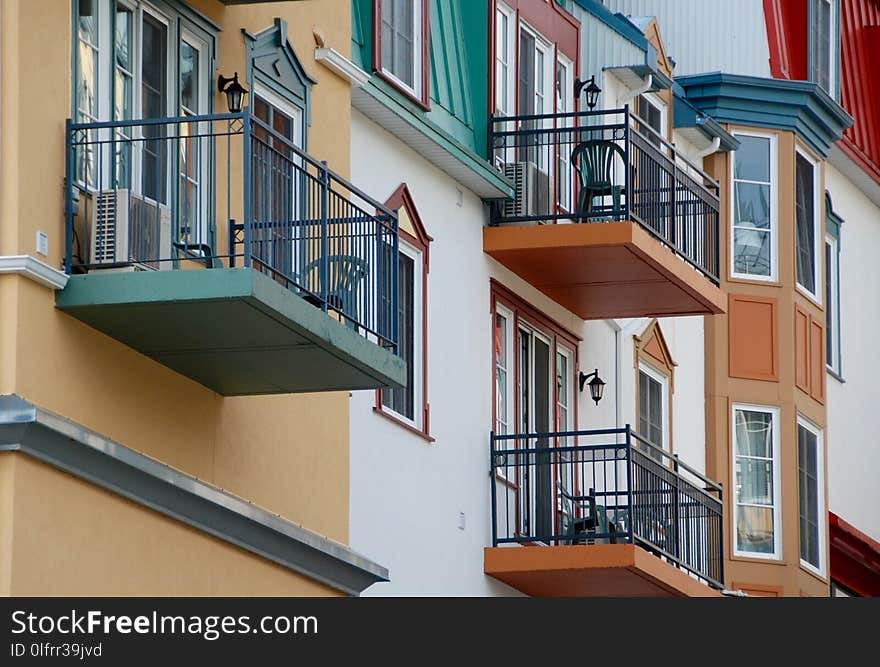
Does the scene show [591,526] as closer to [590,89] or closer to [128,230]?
[590,89]

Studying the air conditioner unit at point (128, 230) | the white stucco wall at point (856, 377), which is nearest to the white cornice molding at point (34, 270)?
the air conditioner unit at point (128, 230)

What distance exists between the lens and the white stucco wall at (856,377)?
108ft

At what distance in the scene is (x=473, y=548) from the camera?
22219 mm

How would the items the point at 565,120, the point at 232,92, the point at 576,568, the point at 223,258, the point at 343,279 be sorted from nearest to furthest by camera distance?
the point at 223,258 → the point at 343,279 → the point at 232,92 → the point at 576,568 → the point at 565,120

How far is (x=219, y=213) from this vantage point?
1606cm

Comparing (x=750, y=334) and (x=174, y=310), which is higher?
(x=750, y=334)

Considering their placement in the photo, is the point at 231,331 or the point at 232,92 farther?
the point at 232,92

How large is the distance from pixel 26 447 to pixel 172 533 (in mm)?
1815

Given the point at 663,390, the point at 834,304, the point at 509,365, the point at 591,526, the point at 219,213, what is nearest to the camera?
the point at 219,213

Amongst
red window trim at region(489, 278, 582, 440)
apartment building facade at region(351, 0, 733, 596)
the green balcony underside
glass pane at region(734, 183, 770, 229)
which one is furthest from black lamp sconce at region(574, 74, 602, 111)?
the green balcony underside

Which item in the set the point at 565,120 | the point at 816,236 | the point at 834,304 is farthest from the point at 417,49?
the point at 834,304

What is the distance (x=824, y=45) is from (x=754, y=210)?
4.86 m

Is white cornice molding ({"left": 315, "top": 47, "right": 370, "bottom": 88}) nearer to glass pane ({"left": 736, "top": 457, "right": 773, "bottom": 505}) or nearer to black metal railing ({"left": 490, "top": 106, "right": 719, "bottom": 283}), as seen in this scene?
black metal railing ({"left": 490, "top": 106, "right": 719, "bottom": 283})

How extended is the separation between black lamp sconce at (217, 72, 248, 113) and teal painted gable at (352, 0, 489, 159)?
528cm
